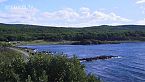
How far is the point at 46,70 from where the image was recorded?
46.5 meters

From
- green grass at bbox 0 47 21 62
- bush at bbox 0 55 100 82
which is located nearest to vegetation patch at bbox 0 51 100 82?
bush at bbox 0 55 100 82

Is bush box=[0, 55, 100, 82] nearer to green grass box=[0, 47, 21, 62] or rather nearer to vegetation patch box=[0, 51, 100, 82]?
vegetation patch box=[0, 51, 100, 82]

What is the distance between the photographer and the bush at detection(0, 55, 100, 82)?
45.0m

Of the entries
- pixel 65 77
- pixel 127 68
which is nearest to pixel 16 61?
pixel 65 77

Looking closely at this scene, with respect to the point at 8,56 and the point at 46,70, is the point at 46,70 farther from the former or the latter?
the point at 8,56

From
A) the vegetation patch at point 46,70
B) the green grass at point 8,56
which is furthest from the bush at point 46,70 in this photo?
the green grass at point 8,56

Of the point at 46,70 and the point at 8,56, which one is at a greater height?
the point at 46,70

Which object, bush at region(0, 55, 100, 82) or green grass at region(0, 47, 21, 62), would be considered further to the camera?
green grass at region(0, 47, 21, 62)

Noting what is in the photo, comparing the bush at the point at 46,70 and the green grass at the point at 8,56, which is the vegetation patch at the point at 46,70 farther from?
the green grass at the point at 8,56

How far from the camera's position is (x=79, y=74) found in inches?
1810

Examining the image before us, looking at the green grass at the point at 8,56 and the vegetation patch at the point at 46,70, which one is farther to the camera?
the green grass at the point at 8,56

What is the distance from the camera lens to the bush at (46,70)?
45.0 meters

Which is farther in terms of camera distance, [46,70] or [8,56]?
[8,56]

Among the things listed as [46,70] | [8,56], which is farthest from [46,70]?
[8,56]
